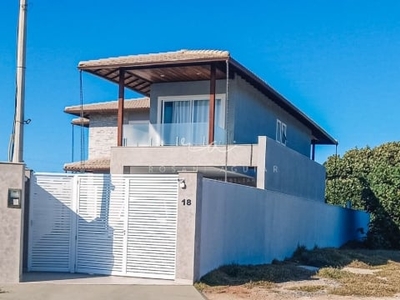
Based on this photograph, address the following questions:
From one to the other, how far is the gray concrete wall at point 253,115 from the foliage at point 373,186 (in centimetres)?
537

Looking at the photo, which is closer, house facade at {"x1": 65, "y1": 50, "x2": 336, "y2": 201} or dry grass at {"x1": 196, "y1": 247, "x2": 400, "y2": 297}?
dry grass at {"x1": 196, "y1": 247, "x2": 400, "y2": 297}

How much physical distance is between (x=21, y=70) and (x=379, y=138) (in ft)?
95.5

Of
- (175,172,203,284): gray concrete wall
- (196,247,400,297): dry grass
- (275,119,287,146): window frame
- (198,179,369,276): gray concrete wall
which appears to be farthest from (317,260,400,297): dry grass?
(275,119,287,146): window frame

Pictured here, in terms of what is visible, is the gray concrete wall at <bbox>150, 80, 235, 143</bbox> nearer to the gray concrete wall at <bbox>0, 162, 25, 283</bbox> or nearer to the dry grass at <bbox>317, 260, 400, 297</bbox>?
the dry grass at <bbox>317, 260, 400, 297</bbox>

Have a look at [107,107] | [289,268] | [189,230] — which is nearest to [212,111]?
[289,268]

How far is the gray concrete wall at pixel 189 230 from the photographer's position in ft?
36.2

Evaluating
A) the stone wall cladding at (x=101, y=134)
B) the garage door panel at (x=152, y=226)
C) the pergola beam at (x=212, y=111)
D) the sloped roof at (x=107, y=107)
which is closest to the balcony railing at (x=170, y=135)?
the pergola beam at (x=212, y=111)

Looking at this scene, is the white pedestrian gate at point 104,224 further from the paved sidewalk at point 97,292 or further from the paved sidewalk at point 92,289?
the paved sidewalk at point 97,292

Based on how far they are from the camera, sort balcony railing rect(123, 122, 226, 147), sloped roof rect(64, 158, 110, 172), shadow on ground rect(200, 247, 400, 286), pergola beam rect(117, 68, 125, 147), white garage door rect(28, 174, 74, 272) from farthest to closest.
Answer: sloped roof rect(64, 158, 110, 172) < pergola beam rect(117, 68, 125, 147) < balcony railing rect(123, 122, 226, 147) < white garage door rect(28, 174, 74, 272) < shadow on ground rect(200, 247, 400, 286)

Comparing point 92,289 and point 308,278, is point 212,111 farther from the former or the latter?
point 92,289

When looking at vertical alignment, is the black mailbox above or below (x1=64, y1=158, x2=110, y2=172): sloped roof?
below

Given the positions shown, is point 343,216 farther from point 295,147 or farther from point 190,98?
point 190,98

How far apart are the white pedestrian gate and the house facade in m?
5.13

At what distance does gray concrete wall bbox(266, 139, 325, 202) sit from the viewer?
18.1 metres
